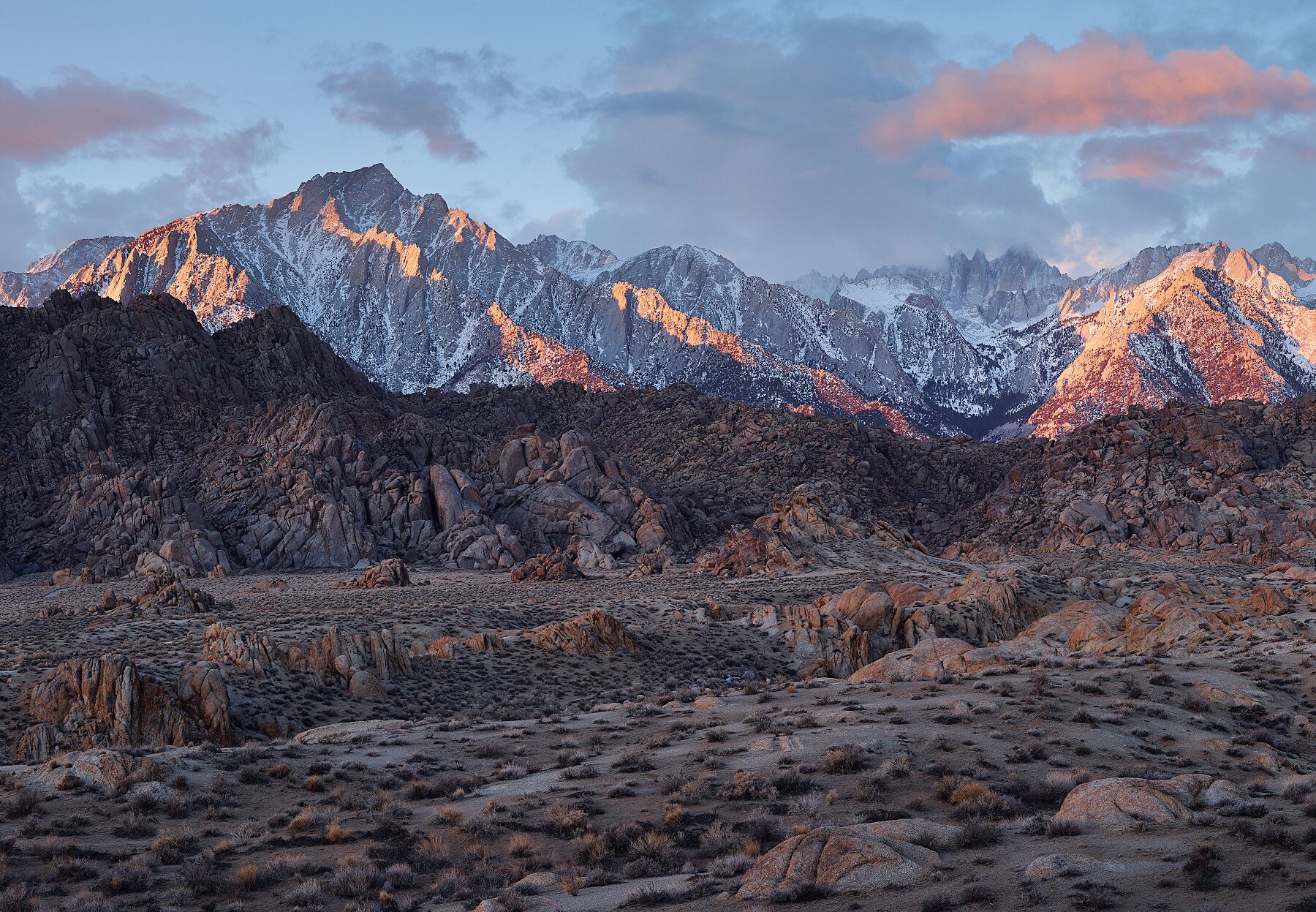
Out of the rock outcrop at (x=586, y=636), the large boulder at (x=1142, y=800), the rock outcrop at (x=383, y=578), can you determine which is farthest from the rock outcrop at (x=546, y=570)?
the large boulder at (x=1142, y=800)

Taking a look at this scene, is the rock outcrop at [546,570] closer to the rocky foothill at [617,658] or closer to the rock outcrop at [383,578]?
the rocky foothill at [617,658]

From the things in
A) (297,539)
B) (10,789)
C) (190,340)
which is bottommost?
(10,789)

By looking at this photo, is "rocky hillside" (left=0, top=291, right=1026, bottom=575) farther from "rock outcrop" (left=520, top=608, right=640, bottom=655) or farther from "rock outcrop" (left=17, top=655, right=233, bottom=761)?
"rock outcrop" (left=17, top=655, right=233, bottom=761)

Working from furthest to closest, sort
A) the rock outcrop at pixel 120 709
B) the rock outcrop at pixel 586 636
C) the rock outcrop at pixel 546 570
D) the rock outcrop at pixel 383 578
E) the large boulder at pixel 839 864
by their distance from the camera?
the rock outcrop at pixel 546 570 → the rock outcrop at pixel 383 578 → the rock outcrop at pixel 586 636 → the rock outcrop at pixel 120 709 → the large boulder at pixel 839 864

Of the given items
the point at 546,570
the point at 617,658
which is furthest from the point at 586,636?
the point at 546,570

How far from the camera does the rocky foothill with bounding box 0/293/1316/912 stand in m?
15.3

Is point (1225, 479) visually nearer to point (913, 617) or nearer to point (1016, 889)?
point (913, 617)

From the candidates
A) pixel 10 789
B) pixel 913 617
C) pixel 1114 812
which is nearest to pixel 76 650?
pixel 10 789

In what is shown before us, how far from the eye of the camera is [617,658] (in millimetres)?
45000

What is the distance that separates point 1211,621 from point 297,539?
229 feet

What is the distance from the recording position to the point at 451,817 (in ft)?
60.9

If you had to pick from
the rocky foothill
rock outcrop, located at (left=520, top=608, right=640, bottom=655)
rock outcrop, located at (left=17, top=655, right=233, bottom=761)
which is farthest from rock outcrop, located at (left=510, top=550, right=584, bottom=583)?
rock outcrop, located at (left=17, top=655, right=233, bottom=761)

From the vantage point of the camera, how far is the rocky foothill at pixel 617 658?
15.3 m

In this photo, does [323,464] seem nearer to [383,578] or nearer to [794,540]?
[383,578]
